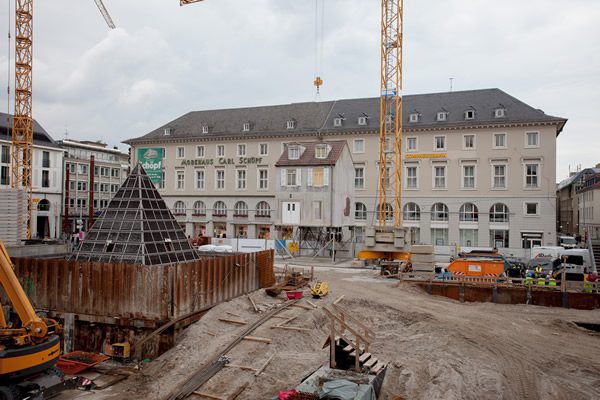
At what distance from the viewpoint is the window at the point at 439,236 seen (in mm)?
53938

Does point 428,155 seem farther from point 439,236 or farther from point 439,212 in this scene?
point 439,236

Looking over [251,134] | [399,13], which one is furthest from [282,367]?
[251,134]

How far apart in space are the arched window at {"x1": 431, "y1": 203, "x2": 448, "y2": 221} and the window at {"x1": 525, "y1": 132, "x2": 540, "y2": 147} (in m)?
11.4

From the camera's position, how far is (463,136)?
54.1 m

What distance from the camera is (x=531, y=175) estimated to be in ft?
168

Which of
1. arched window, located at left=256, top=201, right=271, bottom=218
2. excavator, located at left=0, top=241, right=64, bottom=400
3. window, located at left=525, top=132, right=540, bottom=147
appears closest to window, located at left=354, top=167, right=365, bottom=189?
arched window, located at left=256, top=201, right=271, bottom=218

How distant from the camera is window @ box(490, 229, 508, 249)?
51434 millimetres

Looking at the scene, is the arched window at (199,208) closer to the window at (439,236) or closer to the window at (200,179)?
the window at (200,179)

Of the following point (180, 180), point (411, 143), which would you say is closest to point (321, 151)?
point (411, 143)

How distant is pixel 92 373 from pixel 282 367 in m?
7.45

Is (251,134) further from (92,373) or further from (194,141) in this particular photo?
(92,373)

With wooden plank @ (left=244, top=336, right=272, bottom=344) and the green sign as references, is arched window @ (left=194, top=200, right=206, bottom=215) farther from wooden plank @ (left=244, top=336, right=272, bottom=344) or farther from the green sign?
wooden plank @ (left=244, top=336, right=272, bottom=344)

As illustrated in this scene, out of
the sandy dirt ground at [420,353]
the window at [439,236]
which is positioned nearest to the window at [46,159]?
the window at [439,236]

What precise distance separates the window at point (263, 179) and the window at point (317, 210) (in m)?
16.0
